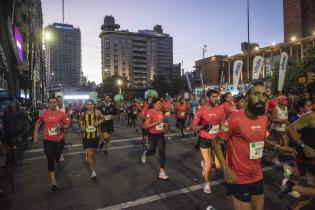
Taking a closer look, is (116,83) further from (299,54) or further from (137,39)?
(299,54)

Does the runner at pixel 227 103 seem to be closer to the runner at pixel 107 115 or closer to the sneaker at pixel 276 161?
the sneaker at pixel 276 161

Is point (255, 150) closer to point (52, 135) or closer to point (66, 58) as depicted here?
point (52, 135)

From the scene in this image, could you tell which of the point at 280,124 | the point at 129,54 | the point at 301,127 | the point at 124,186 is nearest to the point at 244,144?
the point at 301,127

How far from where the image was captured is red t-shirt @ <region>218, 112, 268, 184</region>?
343cm

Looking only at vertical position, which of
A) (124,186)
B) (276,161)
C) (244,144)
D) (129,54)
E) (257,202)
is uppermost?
(129,54)

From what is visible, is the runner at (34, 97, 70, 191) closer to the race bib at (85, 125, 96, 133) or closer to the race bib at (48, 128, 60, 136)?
the race bib at (48, 128, 60, 136)

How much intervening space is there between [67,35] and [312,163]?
20086cm

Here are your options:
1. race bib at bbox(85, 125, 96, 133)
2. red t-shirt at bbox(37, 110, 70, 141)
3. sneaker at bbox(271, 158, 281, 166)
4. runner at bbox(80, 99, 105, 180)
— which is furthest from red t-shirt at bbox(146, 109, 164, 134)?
sneaker at bbox(271, 158, 281, 166)

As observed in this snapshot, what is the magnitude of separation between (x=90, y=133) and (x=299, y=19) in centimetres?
6737

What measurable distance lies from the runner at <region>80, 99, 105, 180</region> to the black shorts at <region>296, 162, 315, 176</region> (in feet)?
14.9

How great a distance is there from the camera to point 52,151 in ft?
22.8

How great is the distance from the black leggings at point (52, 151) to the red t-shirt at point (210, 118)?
10.1ft

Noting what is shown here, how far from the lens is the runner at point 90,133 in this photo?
753 cm

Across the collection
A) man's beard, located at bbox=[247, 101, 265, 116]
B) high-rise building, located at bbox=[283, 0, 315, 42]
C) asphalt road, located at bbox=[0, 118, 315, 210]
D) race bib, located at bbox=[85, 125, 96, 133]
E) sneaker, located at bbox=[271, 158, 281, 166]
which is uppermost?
high-rise building, located at bbox=[283, 0, 315, 42]
